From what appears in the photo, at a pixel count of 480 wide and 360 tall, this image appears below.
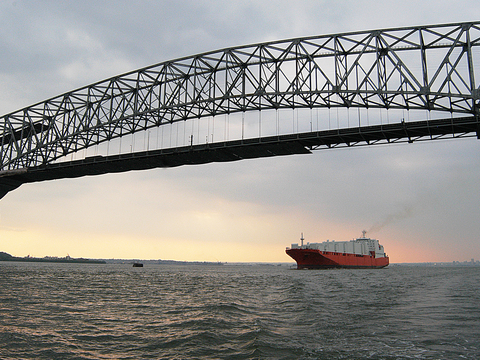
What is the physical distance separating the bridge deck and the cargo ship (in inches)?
1551

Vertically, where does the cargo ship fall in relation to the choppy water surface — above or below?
above

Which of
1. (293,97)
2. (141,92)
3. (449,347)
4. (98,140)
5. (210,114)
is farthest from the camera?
(98,140)

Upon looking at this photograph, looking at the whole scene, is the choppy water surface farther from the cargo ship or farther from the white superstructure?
the white superstructure

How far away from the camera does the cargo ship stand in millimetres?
70438

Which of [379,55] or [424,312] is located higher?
[379,55]

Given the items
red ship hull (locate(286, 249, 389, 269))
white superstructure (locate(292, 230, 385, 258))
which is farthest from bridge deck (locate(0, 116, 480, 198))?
white superstructure (locate(292, 230, 385, 258))

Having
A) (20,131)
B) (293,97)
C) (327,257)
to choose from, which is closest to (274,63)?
(293,97)

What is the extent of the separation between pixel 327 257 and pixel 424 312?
2254 inches

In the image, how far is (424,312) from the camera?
14953mm

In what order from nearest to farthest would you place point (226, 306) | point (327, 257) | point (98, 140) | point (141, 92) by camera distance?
point (226, 306) < point (141, 92) < point (98, 140) < point (327, 257)

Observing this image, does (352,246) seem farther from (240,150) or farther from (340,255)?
(240,150)

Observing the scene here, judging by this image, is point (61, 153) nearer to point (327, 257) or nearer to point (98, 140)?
point (98, 140)

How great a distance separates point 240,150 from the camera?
3447 centimetres

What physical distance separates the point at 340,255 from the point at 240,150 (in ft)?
164
